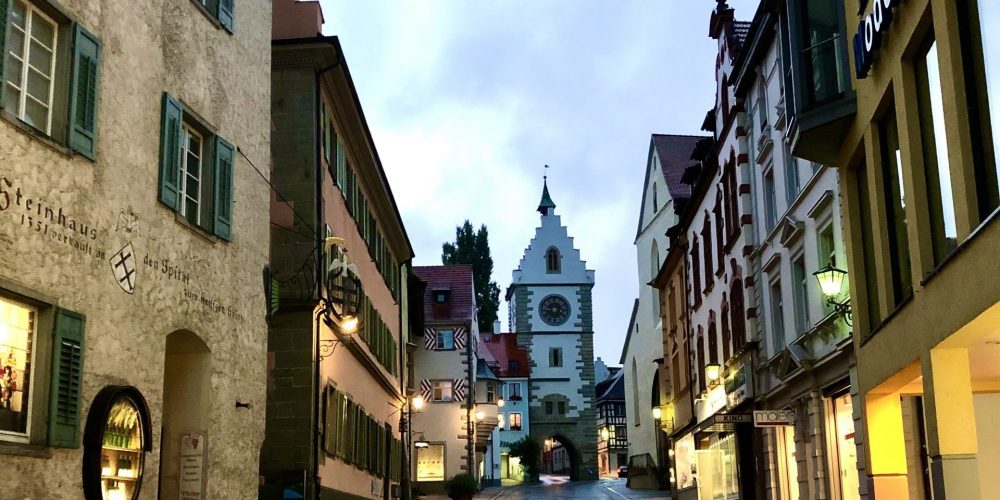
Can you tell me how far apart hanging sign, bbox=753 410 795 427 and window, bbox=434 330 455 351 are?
39.3 metres

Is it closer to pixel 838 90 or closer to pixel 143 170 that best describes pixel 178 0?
pixel 143 170

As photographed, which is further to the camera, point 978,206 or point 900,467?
point 900,467

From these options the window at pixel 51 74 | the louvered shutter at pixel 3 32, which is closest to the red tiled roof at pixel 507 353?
the window at pixel 51 74

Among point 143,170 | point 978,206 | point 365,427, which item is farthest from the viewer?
point 365,427

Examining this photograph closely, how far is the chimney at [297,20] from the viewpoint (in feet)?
77.9

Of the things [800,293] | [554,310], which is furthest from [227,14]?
[554,310]

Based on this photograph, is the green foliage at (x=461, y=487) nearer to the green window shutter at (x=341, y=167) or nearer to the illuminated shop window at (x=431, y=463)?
the illuminated shop window at (x=431, y=463)

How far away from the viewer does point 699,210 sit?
3800 cm

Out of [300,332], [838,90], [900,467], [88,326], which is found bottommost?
[900,467]

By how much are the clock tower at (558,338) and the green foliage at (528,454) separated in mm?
2169

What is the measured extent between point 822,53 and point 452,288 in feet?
159

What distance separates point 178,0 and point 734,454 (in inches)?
869

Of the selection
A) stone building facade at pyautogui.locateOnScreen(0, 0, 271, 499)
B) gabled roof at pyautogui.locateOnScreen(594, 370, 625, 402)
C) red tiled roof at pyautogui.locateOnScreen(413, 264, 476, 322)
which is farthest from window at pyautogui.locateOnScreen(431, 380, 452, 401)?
gabled roof at pyautogui.locateOnScreen(594, 370, 625, 402)

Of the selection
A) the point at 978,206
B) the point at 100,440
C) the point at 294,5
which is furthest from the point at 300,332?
the point at 978,206
